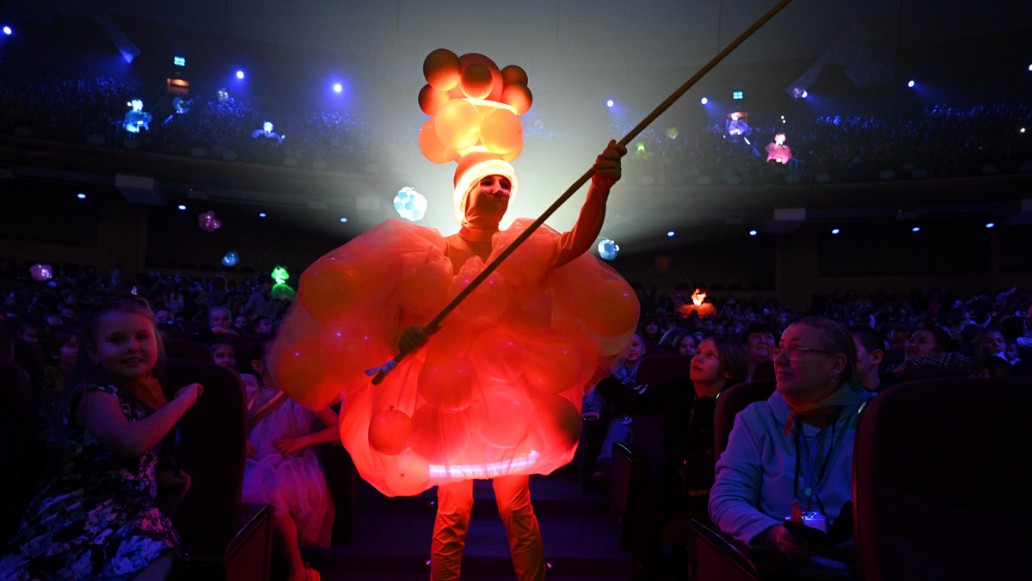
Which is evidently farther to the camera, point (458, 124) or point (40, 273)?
point (40, 273)

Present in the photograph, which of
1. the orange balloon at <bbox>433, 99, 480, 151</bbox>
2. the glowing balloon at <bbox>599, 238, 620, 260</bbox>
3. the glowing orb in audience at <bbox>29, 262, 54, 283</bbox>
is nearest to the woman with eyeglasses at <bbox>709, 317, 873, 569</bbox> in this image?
the orange balloon at <bbox>433, 99, 480, 151</bbox>

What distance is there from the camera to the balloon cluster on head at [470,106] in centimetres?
241

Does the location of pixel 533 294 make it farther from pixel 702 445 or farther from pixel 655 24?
pixel 655 24

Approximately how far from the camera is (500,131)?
96.1 inches

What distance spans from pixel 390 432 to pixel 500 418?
317 millimetres

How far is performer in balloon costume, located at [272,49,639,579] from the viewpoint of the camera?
6.88 feet

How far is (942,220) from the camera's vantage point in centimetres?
1873

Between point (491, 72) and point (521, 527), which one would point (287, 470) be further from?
point (491, 72)

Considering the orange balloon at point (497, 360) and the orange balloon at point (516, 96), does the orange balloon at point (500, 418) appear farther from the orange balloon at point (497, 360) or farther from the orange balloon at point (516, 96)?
the orange balloon at point (516, 96)

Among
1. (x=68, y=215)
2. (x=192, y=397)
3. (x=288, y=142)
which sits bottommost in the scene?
(x=192, y=397)

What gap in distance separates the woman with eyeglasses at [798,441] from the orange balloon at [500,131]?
1122mm

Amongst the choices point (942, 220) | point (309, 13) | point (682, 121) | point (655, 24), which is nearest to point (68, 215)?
point (309, 13)

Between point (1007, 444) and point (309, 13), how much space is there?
16352 mm

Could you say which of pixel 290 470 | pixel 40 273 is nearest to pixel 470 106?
pixel 290 470
